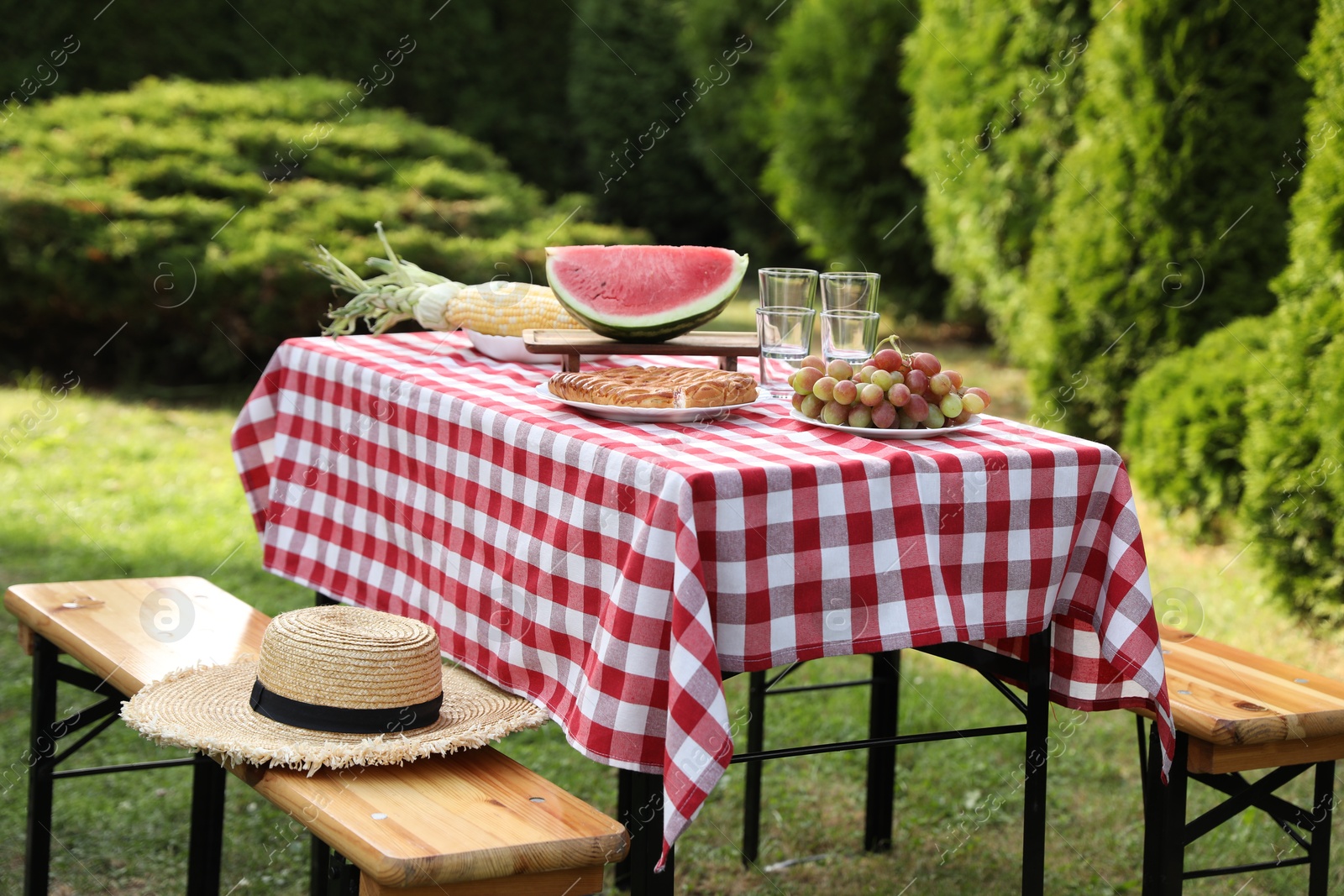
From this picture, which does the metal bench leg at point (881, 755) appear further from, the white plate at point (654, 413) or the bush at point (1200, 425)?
the bush at point (1200, 425)

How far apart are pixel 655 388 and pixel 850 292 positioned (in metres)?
0.45

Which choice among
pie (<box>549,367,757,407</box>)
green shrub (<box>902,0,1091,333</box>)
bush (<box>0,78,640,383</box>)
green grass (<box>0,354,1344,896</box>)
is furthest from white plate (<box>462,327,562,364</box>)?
green shrub (<box>902,0,1091,333</box>)

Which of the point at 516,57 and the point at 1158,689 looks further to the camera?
the point at 516,57

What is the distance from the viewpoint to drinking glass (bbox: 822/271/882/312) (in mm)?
2742

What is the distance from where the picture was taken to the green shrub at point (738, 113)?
41.4 feet

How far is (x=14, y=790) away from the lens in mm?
4078

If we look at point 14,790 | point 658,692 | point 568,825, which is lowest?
point 14,790

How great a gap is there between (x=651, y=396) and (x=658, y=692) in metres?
0.62

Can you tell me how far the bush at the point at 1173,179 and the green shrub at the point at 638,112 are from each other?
6839mm

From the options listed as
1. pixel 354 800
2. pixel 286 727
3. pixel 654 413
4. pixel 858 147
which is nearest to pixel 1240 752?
pixel 654 413

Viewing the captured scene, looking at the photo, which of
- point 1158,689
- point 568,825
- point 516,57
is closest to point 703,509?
point 568,825

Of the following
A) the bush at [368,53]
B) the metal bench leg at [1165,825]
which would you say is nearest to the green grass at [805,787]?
the metal bench leg at [1165,825]

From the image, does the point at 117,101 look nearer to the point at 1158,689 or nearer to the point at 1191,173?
the point at 1191,173

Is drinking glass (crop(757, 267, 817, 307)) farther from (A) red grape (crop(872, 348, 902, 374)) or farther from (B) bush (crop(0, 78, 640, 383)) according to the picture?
(B) bush (crop(0, 78, 640, 383))
